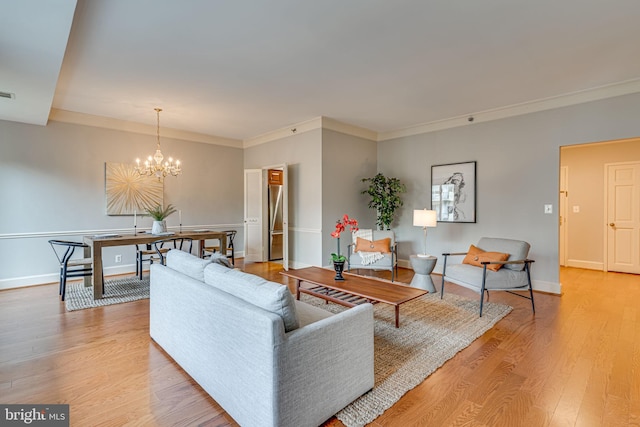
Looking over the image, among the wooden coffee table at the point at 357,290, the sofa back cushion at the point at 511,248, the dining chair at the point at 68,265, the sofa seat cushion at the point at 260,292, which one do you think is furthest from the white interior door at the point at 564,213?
the dining chair at the point at 68,265

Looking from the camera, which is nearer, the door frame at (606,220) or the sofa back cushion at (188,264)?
the sofa back cushion at (188,264)

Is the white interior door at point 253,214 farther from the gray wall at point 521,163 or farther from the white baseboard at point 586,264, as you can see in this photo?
the white baseboard at point 586,264

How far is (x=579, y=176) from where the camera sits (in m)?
5.84

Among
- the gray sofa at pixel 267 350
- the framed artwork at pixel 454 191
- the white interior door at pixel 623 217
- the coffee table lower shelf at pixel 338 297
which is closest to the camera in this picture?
the gray sofa at pixel 267 350

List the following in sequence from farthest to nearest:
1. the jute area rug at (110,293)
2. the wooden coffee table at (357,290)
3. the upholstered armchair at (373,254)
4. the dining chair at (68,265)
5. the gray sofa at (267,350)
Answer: the upholstered armchair at (373,254)
the dining chair at (68,265)
the jute area rug at (110,293)
the wooden coffee table at (357,290)
the gray sofa at (267,350)

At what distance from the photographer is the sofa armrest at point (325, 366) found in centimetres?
146

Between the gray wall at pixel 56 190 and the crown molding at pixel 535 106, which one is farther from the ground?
the crown molding at pixel 535 106

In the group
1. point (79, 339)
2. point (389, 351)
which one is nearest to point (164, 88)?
point (79, 339)

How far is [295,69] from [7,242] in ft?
15.5

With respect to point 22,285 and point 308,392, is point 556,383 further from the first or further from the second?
point 22,285

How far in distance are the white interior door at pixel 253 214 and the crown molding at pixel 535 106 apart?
3062 mm

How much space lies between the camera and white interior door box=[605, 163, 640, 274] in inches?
207

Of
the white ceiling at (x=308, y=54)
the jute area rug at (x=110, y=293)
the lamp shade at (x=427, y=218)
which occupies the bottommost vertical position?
the jute area rug at (x=110, y=293)

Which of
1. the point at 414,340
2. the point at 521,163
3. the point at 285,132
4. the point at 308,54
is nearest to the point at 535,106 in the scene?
the point at 521,163
